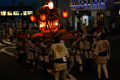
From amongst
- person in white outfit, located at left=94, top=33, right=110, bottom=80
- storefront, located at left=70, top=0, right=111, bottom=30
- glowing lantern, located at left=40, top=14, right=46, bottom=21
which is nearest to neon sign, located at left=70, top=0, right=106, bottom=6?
storefront, located at left=70, top=0, right=111, bottom=30

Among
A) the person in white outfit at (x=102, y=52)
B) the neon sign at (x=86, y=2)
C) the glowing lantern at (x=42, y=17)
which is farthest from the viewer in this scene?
the neon sign at (x=86, y=2)

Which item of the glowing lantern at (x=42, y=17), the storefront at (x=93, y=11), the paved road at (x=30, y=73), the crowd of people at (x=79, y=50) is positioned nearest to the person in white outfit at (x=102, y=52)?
the crowd of people at (x=79, y=50)

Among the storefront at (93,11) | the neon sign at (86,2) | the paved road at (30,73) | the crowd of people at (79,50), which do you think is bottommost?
the paved road at (30,73)

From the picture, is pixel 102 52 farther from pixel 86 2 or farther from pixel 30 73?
pixel 86 2

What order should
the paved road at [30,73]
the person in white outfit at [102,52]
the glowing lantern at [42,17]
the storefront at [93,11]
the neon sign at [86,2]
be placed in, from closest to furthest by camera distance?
the person in white outfit at [102,52] < the paved road at [30,73] < the glowing lantern at [42,17] < the neon sign at [86,2] < the storefront at [93,11]

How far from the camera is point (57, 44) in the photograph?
7.75 metres

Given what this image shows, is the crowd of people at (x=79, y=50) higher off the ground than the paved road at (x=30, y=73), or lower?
higher

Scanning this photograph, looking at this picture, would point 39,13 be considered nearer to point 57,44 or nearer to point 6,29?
point 57,44

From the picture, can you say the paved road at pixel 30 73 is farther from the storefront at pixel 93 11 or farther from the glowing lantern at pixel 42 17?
the storefront at pixel 93 11

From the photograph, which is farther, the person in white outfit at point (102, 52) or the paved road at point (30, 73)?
the paved road at point (30, 73)

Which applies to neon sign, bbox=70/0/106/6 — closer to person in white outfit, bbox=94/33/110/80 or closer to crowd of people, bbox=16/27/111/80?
crowd of people, bbox=16/27/111/80

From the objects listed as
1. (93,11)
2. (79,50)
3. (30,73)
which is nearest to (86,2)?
(93,11)

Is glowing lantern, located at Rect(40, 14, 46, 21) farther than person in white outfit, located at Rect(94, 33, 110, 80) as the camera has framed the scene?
Yes

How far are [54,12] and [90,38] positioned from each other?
6515 millimetres
